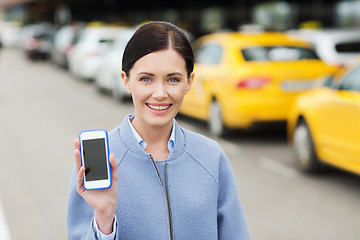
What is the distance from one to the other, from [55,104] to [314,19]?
15336 mm

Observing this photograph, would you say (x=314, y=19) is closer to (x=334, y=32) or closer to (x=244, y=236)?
(x=334, y=32)

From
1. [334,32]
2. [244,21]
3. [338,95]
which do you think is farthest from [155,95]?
[244,21]

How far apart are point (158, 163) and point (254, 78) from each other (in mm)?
7390

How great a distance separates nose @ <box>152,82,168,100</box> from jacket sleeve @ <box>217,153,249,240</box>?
0.34 m

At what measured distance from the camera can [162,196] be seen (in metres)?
1.98

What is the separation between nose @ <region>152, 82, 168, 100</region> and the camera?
1999 millimetres

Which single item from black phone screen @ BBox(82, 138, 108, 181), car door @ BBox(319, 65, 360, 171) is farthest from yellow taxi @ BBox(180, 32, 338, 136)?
black phone screen @ BBox(82, 138, 108, 181)

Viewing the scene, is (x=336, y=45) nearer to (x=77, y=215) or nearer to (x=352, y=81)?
(x=352, y=81)

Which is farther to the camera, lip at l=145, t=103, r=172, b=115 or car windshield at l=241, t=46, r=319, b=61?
car windshield at l=241, t=46, r=319, b=61

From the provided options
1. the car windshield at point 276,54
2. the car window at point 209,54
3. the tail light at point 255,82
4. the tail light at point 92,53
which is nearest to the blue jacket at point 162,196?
the tail light at point 255,82

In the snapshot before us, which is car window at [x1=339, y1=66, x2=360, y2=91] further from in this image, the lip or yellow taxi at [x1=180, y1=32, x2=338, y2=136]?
the lip

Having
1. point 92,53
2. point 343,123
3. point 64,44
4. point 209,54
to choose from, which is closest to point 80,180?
point 343,123

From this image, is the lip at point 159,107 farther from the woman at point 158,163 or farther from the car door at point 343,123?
the car door at point 343,123

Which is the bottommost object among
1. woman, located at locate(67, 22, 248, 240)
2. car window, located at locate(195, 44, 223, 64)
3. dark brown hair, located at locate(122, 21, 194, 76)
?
car window, located at locate(195, 44, 223, 64)
